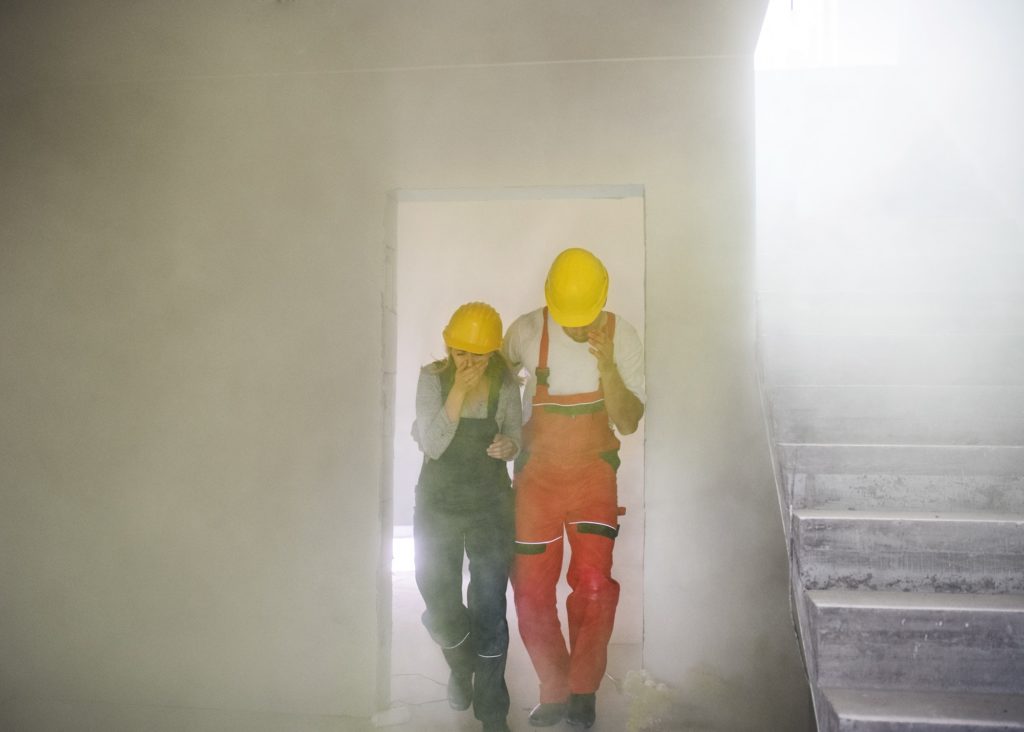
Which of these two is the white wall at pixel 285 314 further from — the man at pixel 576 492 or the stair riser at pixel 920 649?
the stair riser at pixel 920 649

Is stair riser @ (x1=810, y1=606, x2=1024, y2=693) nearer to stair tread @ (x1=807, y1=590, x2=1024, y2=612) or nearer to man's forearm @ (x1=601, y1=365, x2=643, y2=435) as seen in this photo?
stair tread @ (x1=807, y1=590, x2=1024, y2=612)

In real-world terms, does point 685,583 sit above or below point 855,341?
below

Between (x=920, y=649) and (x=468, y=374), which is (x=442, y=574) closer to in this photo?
(x=468, y=374)

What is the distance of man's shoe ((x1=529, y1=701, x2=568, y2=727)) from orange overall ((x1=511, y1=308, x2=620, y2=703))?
0.08ft

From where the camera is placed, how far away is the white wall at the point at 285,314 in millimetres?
2826

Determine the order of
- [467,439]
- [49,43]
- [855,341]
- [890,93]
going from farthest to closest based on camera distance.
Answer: [890,93]
[49,43]
[467,439]
[855,341]

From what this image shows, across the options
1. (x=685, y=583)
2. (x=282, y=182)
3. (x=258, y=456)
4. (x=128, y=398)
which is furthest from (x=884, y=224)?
(x=128, y=398)

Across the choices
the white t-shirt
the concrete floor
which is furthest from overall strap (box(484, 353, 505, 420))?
the concrete floor

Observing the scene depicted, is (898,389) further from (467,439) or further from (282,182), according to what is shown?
(282,182)

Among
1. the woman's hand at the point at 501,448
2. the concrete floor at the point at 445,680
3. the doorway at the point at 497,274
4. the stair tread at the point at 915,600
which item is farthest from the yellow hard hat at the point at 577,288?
the doorway at the point at 497,274

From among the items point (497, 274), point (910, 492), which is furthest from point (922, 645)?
point (497, 274)

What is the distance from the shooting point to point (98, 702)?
3.11 meters

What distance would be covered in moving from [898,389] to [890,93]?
8.06 feet

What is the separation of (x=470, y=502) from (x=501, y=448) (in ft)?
0.83
